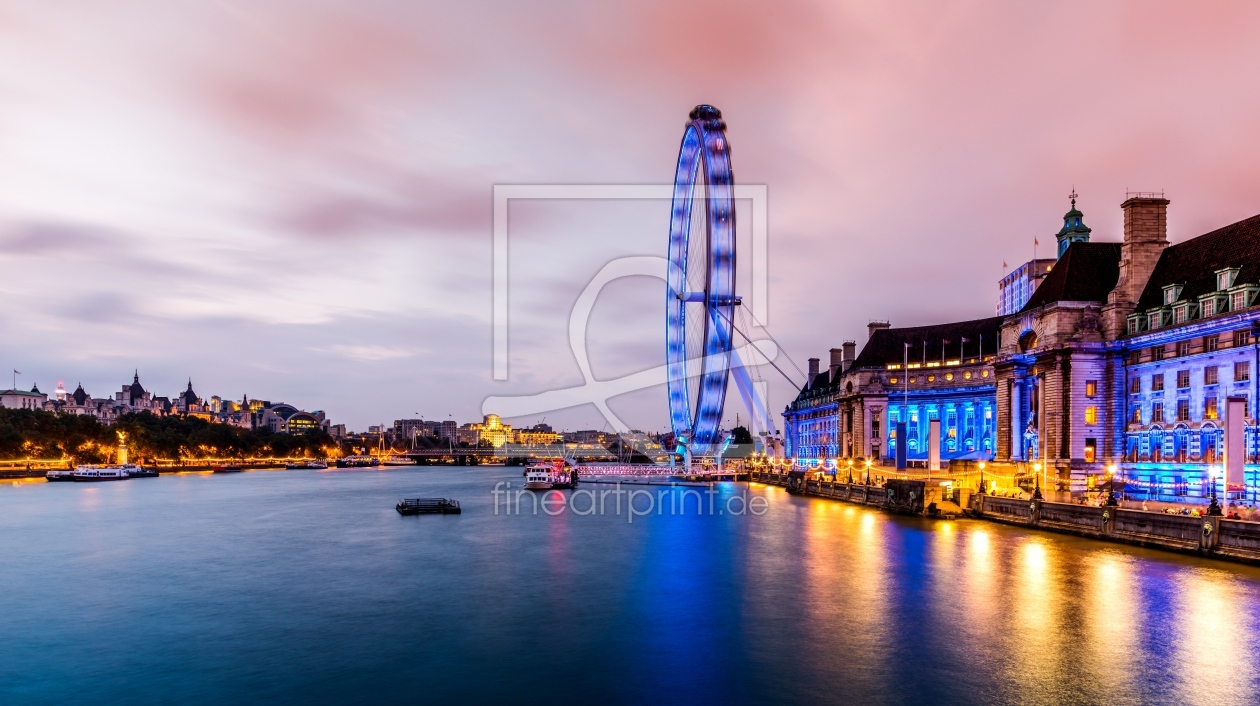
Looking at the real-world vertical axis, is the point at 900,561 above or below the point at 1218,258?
below

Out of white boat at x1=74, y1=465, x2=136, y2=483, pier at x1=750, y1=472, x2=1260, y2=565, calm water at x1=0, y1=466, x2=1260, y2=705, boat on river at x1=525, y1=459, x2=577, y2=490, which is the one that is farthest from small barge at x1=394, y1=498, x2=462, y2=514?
white boat at x1=74, y1=465, x2=136, y2=483

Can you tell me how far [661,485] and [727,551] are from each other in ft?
295

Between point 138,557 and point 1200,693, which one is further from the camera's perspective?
point 138,557

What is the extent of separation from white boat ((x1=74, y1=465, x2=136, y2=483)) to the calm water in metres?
102

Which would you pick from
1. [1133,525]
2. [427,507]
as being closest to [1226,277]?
[1133,525]

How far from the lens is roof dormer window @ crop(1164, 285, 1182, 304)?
2566 inches

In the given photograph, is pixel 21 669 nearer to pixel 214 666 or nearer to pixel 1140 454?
pixel 214 666

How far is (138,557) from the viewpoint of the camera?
182 ft

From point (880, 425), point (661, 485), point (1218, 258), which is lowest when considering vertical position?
point (661, 485)

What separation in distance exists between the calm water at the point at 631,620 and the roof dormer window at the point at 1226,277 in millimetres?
21493

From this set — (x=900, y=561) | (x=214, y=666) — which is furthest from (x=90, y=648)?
(x=900, y=561)

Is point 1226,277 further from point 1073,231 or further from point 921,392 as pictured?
point 1073,231

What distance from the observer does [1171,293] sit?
2574 inches

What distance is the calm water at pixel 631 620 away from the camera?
26594mm
